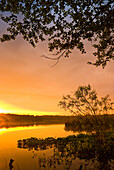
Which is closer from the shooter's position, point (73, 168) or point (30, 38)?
point (30, 38)

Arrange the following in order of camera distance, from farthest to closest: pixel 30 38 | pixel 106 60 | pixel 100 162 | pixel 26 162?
pixel 26 162 → pixel 100 162 → pixel 106 60 → pixel 30 38

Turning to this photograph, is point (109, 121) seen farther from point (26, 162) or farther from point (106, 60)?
point (26, 162)

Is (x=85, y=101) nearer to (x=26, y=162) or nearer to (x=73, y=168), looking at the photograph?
(x=73, y=168)

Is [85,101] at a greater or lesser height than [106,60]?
lesser

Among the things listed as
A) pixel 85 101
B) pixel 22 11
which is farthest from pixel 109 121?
pixel 22 11

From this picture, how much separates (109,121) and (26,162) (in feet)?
29.2

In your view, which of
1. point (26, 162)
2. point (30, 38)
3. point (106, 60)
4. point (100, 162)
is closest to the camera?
point (30, 38)

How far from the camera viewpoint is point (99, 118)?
15383mm

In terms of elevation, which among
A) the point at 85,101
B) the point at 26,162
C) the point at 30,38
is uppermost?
the point at 30,38

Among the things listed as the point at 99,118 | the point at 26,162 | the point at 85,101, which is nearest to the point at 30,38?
the point at 85,101

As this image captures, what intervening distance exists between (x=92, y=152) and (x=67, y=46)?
1250 cm

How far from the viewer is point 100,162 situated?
14773mm

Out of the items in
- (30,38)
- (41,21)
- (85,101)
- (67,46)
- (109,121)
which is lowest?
(109,121)

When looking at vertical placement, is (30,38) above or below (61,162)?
above
